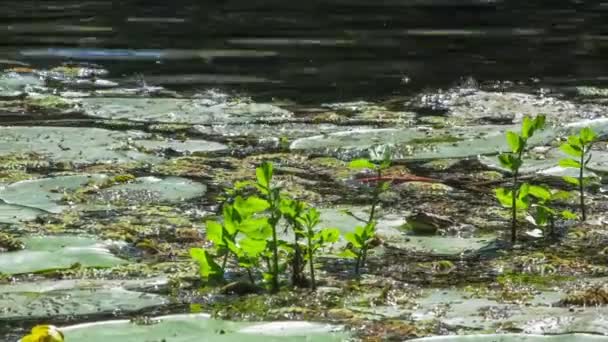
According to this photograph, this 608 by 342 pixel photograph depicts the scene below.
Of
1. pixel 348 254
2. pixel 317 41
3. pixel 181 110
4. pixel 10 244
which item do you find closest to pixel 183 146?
pixel 181 110

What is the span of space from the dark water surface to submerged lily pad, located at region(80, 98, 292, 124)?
0.53m

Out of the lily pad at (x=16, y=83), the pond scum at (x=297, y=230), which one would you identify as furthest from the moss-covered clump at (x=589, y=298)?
the lily pad at (x=16, y=83)

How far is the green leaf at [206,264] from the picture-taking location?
7.89ft

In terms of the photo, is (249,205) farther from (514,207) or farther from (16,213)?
(16,213)

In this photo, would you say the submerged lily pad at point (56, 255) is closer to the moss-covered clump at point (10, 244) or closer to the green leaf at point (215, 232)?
the moss-covered clump at point (10, 244)

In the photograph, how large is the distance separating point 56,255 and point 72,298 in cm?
28

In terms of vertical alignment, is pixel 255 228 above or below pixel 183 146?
above

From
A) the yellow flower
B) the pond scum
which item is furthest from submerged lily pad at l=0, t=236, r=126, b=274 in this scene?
the yellow flower

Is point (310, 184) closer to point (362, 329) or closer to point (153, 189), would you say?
point (153, 189)

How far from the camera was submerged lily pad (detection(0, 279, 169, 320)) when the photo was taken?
7.43 ft

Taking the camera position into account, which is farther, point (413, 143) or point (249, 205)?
point (413, 143)

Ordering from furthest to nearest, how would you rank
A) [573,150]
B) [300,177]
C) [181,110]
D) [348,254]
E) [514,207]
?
[181,110]
[300,177]
[573,150]
[514,207]
[348,254]

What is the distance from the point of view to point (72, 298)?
2.34 metres

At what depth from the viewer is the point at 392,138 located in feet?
13.3
